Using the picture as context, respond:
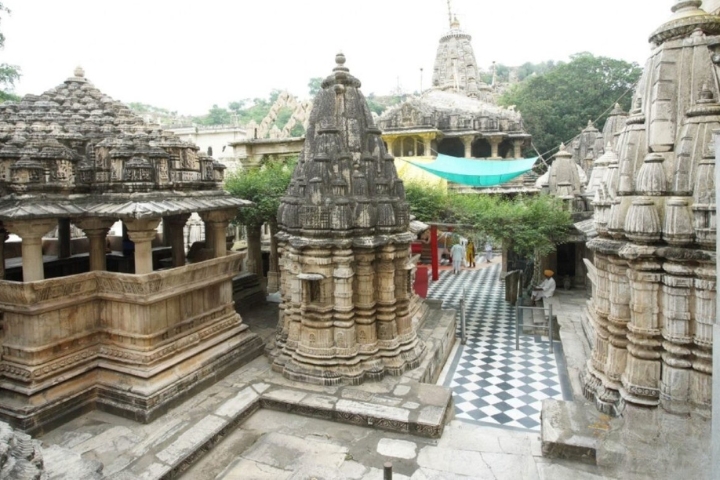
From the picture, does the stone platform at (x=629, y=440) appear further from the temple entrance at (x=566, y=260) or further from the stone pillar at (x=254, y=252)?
the temple entrance at (x=566, y=260)

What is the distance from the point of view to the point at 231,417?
688cm

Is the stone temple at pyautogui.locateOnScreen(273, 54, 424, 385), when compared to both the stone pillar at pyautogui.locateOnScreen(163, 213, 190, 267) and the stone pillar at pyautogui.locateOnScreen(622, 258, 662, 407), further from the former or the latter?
the stone pillar at pyautogui.locateOnScreen(622, 258, 662, 407)

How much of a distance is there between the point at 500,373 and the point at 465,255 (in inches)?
569

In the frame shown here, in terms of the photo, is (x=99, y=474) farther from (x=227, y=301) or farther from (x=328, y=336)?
(x=227, y=301)

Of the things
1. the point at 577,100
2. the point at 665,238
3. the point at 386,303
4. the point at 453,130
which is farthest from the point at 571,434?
the point at 577,100

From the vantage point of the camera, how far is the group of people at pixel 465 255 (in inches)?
838

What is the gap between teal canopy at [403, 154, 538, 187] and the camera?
55.5 ft

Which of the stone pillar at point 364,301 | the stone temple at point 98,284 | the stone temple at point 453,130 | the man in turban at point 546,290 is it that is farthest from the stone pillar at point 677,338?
the stone temple at point 453,130

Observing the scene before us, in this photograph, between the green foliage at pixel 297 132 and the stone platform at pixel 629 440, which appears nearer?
the stone platform at pixel 629 440

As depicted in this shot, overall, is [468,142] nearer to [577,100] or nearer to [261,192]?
[261,192]

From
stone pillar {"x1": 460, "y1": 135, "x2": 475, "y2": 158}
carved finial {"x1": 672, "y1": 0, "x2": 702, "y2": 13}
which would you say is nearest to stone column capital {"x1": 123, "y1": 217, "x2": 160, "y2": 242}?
carved finial {"x1": 672, "y1": 0, "x2": 702, "y2": 13}

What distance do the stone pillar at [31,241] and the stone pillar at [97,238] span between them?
781 millimetres

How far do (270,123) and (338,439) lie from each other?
15.9 meters

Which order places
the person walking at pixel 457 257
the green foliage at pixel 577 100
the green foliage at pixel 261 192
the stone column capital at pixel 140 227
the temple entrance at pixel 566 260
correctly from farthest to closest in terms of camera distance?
the green foliage at pixel 577 100, the person walking at pixel 457 257, the temple entrance at pixel 566 260, the green foliage at pixel 261 192, the stone column capital at pixel 140 227
